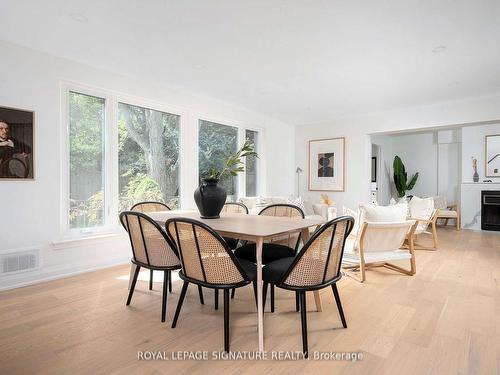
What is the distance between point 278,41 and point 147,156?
8.02 feet

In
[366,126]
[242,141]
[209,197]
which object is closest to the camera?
[209,197]

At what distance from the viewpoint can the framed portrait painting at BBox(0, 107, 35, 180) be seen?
9.97 ft

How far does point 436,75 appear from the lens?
4.02 metres

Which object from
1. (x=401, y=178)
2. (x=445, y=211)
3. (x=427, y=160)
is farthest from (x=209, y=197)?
(x=427, y=160)

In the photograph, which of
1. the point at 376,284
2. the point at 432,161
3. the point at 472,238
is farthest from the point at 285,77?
the point at 432,161

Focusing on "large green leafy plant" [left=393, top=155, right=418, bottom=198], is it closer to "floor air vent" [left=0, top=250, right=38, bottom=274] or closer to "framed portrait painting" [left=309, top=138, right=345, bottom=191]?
"framed portrait painting" [left=309, top=138, right=345, bottom=191]

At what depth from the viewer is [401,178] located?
841 centimetres

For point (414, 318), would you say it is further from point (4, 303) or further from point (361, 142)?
point (361, 142)

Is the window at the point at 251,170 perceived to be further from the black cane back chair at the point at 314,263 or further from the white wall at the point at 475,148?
the white wall at the point at 475,148

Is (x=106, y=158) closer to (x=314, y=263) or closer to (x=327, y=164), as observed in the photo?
(x=314, y=263)

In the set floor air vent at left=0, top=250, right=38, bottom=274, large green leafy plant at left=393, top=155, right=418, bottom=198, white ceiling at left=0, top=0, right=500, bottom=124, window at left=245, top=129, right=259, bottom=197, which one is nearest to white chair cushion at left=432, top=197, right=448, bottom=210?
large green leafy plant at left=393, top=155, right=418, bottom=198

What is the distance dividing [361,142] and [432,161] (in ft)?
11.1

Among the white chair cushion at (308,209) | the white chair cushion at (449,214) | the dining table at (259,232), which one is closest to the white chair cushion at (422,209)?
the white chair cushion at (308,209)

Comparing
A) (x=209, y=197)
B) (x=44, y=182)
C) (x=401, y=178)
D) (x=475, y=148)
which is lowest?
(x=209, y=197)
